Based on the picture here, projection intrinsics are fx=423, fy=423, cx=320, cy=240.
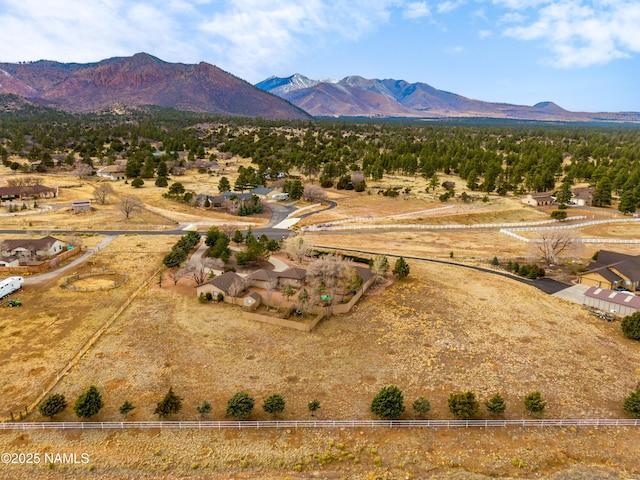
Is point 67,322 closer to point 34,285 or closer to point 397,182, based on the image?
point 34,285

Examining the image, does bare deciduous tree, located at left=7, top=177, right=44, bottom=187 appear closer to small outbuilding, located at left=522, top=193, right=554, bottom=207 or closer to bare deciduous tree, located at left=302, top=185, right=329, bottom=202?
bare deciduous tree, located at left=302, top=185, right=329, bottom=202

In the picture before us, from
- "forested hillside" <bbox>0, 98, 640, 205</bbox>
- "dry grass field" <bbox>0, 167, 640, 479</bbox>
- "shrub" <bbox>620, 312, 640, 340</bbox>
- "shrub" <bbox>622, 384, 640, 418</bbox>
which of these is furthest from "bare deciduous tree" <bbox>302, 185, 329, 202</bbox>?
"shrub" <bbox>622, 384, 640, 418</bbox>

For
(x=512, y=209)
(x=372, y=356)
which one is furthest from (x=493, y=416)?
(x=512, y=209)

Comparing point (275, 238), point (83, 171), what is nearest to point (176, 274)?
point (275, 238)

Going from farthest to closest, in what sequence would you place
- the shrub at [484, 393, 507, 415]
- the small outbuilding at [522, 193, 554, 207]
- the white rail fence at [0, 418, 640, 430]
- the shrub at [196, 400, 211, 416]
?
the small outbuilding at [522, 193, 554, 207]
the shrub at [484, 393, 507, 415]
the shrub at [196, 400, 211, 416]
the white rail fence at [0, 418, 640, 430]

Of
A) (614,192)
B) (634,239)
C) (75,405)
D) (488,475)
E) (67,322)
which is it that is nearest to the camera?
(488,475)

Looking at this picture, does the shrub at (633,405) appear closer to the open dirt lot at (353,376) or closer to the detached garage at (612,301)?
the open dirt lot at (353,376)

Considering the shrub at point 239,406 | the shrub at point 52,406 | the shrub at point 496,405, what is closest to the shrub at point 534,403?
the shrub at point 496,405

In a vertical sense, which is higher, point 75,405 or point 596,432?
point 75,405
